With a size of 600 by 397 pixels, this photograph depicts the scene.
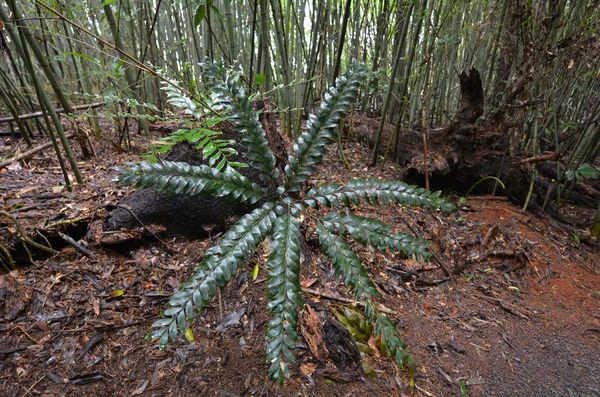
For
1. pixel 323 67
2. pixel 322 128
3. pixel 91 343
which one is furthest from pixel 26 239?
pixel 323 67

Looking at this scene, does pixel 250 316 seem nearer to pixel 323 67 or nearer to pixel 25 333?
pixel 25 333

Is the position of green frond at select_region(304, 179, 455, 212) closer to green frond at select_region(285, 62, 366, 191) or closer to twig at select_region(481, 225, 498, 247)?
green frond at select_region(285, 62, 366, 191)

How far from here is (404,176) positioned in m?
3.18

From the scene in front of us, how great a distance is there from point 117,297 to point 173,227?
497mm

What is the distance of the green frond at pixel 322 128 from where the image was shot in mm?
1208

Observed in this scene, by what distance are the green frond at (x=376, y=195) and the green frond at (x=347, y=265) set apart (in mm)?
147

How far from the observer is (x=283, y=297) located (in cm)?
91

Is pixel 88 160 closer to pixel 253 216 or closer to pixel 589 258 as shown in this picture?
pixel 253 216

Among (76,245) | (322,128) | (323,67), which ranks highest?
(323,67)

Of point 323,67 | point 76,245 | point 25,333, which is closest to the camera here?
point 25,333

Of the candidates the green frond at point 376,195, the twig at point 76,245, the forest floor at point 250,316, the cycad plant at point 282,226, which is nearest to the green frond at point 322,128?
the cycad plant at point 282,226

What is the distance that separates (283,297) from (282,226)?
0.26 metres

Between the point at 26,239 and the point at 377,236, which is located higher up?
the point at 377,236

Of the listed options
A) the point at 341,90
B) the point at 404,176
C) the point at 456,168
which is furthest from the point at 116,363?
the point at 456,168
